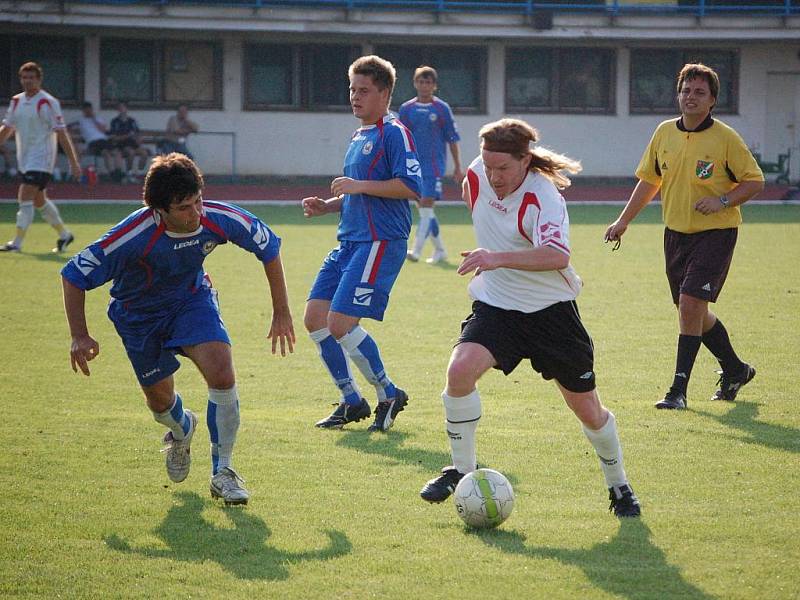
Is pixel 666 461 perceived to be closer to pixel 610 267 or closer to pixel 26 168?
pixel 610 267

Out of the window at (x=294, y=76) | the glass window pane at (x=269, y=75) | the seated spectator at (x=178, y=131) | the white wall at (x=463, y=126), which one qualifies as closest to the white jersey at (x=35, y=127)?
the seated spectator at (x=178, y=131)

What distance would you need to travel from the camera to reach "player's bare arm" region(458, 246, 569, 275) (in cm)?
478

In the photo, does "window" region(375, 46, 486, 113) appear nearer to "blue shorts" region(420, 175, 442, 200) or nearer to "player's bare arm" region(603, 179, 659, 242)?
"blue shorts" region(420, 175, 442, 200)

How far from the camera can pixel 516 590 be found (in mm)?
4305

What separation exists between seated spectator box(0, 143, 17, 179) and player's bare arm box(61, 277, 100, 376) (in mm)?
22751

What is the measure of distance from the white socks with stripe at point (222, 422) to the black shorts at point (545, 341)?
3.86 feet

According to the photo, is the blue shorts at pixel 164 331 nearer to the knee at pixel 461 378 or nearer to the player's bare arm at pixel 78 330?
the player's bare arm at pixel 78 330

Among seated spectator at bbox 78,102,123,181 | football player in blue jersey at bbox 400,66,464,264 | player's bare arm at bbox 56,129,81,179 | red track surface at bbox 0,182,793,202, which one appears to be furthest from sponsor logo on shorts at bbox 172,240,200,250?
seated spectator at bbox 78,102,123,181

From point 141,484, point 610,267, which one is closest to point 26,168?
point 610,267

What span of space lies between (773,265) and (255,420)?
927 centimetres

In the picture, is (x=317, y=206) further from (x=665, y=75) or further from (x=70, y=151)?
(x=665, y=75)

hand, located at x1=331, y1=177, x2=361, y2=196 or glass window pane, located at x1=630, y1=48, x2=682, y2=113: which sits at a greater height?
glass window pane, located at x1=630, y1=48, x2=682, y2=113

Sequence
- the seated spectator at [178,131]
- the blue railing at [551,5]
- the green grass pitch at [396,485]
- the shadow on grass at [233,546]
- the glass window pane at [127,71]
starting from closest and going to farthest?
1. the green grass pitch at [396,485]
2. the shadow on grass at [233,546]
3. the seated spectator at [178,131]
4. the blue railing at [551,5]
5. the glass window pane at [127,71]

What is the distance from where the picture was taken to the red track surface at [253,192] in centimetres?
2483
